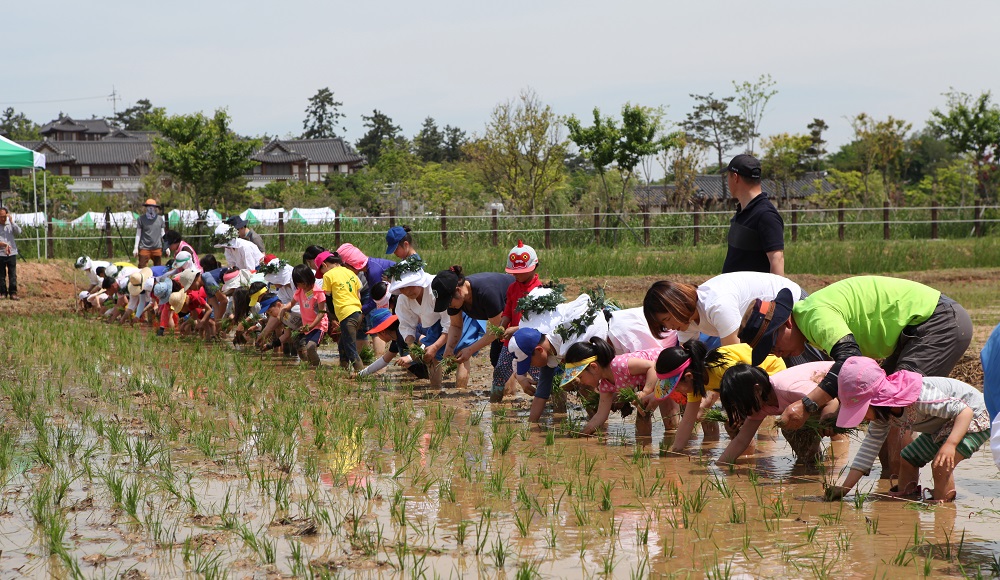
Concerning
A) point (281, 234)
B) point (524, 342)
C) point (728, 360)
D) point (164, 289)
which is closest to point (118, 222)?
point (281, 234)

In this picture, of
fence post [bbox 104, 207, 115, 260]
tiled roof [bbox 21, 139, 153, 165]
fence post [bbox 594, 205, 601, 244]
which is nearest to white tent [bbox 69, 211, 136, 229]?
fence post [bbox 104, 207, 115, 260]

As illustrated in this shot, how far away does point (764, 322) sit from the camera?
4.82 m

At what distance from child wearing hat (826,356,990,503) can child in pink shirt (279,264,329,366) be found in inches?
236

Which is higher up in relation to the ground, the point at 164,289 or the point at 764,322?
the point at 764,322

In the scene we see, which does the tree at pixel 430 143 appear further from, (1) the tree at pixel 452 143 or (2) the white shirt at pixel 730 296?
(2) the white shirt at pixel 730 296

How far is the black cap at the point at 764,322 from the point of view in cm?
480

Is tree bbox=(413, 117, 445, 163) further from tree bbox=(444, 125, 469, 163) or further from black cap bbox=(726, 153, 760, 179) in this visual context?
black cap bbox=(726, 153, 760, 179)

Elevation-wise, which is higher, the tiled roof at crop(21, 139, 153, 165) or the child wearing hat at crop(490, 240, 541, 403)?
the tiled roof at crop(21, 139, 153, 165)

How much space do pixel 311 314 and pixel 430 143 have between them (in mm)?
Result: 59792

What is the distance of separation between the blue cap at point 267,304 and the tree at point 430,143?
55.8m

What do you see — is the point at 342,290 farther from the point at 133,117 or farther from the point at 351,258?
the point at 133,117

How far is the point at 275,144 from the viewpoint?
62.8 metres

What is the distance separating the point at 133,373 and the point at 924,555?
22.2 ft

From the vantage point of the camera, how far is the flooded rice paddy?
367 cm
